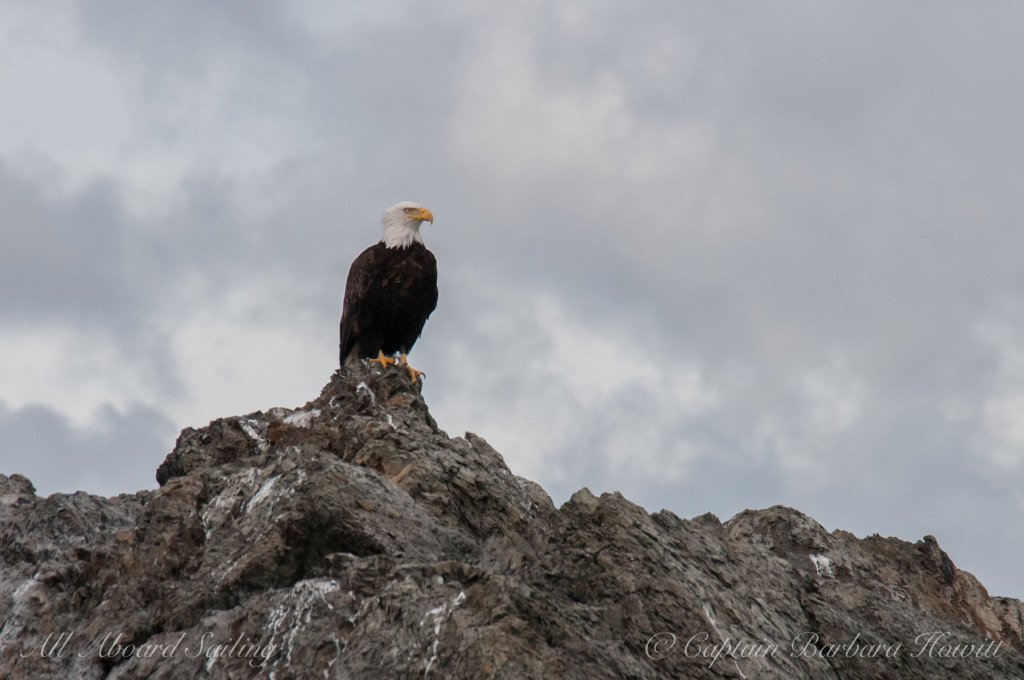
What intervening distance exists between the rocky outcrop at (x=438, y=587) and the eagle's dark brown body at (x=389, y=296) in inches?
146

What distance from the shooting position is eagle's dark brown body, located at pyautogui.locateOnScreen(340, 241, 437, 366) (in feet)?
40.7

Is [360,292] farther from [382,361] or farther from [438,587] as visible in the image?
[438,587]

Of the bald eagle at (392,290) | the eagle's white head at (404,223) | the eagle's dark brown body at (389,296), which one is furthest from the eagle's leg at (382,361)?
the eagle's white head at (404,223)

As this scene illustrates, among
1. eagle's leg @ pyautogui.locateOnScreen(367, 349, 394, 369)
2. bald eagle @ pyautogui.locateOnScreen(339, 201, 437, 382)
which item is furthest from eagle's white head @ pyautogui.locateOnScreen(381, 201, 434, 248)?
eagle's leg @ pyautogui.locateOnScreen(367, 349, 394, 369)

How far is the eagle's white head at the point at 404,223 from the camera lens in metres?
12.7

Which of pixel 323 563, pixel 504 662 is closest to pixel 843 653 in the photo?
pixel 504 662

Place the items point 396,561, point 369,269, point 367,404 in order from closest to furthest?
point 396,561
point 367,404
point 369,269

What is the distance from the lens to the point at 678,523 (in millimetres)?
6918

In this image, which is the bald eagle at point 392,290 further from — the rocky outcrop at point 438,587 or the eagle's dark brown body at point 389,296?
the rocky outcrop at point 438,587

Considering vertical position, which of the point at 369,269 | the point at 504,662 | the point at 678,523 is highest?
the point at 369,269

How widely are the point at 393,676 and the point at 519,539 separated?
7.47ft

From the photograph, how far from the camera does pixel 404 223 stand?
12.8 metres

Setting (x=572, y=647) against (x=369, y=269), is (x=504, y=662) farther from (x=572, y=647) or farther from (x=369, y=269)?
(x=369, y=269)

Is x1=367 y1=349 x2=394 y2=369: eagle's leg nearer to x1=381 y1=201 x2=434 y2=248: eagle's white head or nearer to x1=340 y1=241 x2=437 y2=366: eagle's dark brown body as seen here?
x1=340 y1=241 x2=437 y2=366: eagle's dark brown body
